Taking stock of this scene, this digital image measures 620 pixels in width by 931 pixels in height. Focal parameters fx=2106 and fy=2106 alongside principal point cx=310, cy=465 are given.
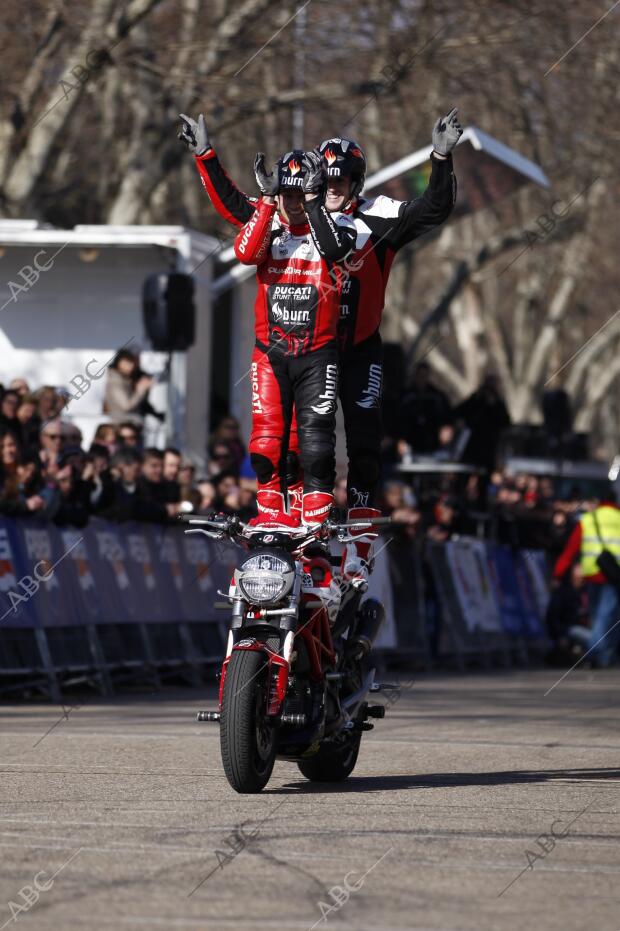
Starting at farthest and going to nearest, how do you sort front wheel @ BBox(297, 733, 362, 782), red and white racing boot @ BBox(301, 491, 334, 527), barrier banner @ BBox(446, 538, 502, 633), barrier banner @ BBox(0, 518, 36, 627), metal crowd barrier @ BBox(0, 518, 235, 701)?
1. barrier banner @ BBox(446, 538, 502, 633)
2. metal crowd barrier @ BBox(0, 518, 235, 701)
3. barrier banner @ BBox(0, 518, 36, 627)
4. red and white racing boot @ BBox(301, 491, 334, 527)
5. front wheel @ BBox(297, 733, 362, 782)

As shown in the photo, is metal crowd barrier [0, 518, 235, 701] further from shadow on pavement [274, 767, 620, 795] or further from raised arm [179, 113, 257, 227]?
raised arm [179, 113, 257, 227]

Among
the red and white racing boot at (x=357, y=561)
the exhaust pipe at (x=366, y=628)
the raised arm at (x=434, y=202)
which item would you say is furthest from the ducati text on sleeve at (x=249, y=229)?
the exhaust pipe at (x=366, y=628)

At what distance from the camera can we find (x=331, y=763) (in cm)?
900

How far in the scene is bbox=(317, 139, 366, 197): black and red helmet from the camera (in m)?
9.45

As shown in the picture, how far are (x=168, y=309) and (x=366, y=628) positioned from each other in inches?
394

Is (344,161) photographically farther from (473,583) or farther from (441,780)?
(473,583)

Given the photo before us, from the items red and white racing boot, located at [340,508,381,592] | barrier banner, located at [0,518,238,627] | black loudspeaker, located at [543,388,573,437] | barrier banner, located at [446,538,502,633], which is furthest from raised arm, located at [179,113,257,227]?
black loudspeaker, located at [543,388,573,437]

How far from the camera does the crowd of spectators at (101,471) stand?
49.5 ft

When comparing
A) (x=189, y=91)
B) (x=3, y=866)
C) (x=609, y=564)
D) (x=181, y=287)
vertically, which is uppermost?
(x=189, y=91)

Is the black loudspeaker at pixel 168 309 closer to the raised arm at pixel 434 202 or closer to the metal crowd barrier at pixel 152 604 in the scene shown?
the metal crowd barrier at pixel 152 604

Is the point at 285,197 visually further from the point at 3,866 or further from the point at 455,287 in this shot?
the point at 455,287

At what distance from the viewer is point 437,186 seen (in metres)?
9.38

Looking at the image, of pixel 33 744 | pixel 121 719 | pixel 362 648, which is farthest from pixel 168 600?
pixel 362 648

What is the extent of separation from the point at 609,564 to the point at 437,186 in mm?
13833
